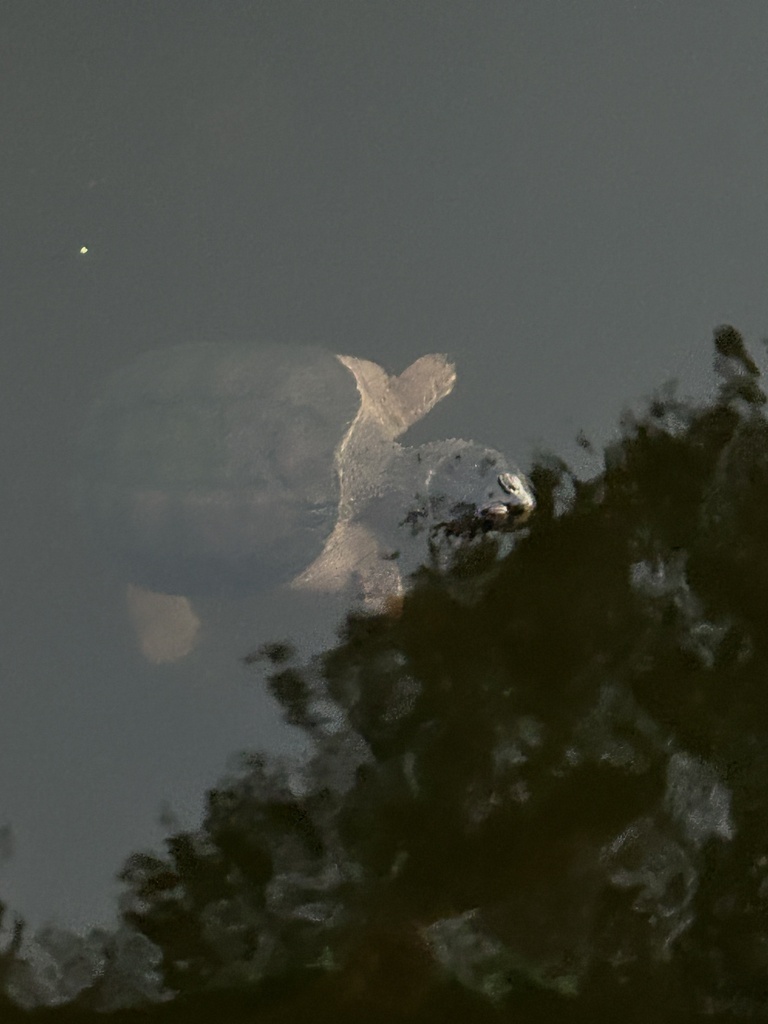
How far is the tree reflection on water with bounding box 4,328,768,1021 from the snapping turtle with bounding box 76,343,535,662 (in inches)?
10.8

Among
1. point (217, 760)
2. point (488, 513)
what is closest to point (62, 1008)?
point (217, 760)

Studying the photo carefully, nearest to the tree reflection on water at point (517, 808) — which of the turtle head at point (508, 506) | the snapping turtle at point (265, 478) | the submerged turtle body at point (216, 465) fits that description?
the turtle head at point (508, 506)

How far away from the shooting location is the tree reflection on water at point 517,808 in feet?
11.4

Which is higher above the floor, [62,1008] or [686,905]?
[62,1008]

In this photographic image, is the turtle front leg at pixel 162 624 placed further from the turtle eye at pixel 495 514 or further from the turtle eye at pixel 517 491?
the turtle eye at pixel 517 491

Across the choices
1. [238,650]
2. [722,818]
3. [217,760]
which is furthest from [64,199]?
[722,818]

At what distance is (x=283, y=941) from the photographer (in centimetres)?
347

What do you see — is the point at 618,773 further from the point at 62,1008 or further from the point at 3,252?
the point at 3,252

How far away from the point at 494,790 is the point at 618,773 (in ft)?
1.91

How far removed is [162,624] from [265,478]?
0.86 metres

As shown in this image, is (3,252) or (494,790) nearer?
(494,790)

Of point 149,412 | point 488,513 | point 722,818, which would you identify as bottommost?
point 722,818

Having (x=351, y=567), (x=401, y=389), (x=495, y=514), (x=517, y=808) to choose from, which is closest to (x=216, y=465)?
(x=351, y=567)

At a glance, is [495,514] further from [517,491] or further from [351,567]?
[351,567]
